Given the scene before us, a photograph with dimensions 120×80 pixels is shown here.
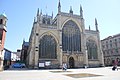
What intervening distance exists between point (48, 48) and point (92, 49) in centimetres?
1735

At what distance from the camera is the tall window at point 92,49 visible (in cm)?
4315

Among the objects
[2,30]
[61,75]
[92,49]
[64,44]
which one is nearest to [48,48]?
[64,44]

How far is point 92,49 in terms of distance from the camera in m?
44.0

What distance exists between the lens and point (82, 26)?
43.8m

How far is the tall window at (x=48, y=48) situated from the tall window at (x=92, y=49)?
13.4 metres

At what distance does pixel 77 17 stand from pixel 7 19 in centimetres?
2538

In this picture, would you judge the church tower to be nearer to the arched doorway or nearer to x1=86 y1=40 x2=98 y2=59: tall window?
the arched doorway

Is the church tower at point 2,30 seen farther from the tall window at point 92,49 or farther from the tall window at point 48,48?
the tall window at point 92,49

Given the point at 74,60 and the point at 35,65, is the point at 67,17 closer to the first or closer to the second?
the point at 74,60

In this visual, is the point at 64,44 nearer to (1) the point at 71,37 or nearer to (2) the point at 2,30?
(1) the point at 71,37

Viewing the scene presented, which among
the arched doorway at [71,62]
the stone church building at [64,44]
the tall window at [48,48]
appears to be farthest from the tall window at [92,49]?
the tall window at [48,48]

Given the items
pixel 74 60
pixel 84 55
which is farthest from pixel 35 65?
pixel 84 55

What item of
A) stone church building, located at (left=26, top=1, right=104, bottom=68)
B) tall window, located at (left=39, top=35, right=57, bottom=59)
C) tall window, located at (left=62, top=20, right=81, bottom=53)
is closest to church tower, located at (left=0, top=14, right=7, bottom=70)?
stone church building, located at (left=26, top=1, right=104, bottom=68)

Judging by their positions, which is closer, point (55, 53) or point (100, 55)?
point (55, 53)
